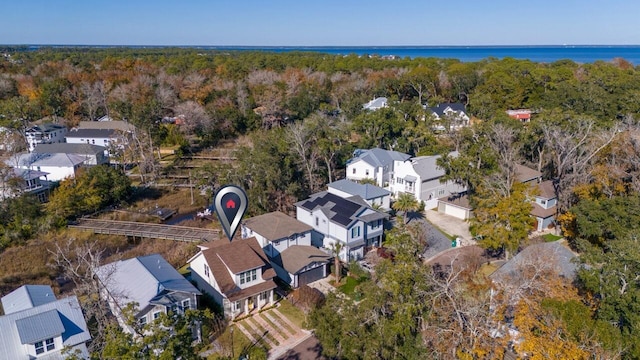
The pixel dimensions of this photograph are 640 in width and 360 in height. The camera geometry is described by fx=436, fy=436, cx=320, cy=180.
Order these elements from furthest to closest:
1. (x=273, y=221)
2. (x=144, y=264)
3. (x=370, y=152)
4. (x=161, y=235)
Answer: (x=370, y=152)
(x=161, y=235)
(x=273, y=221)
(x=144, y=264)

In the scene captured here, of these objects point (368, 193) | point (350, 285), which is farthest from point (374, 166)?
point (350, 285)

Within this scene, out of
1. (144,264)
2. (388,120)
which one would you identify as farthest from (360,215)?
(388,120)

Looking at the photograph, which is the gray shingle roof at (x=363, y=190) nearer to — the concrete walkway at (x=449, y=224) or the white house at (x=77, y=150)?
the concrete walkway at (x=449, y=224)

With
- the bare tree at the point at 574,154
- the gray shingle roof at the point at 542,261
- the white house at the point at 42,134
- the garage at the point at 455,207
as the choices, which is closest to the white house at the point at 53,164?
the white house at the point at 42,134

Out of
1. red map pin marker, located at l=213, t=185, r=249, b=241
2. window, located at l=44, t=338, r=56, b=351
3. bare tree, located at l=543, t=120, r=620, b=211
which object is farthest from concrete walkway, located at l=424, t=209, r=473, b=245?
window, located at l=44, t=338, r=56, b=351

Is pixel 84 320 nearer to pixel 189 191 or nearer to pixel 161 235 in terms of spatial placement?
pixel 161 235

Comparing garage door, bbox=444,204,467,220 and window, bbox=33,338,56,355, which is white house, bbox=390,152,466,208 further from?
window, bbox=33,338,56,355
